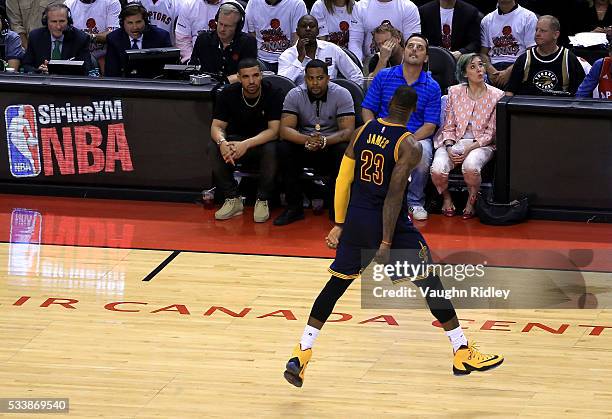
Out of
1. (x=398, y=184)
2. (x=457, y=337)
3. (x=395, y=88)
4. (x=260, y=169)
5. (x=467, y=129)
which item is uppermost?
(x=398, y=184)

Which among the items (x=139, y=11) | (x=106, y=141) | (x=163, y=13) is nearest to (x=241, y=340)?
(x=106, y=141)

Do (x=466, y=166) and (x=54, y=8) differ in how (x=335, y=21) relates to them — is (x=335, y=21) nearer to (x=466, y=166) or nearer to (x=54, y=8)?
(x=466, y=166)

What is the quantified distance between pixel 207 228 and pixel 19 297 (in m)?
2.41

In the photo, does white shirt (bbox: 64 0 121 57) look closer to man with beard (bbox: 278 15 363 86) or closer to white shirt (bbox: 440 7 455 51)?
man with beard (bbox: 278 15 363 86)

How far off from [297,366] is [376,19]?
6046mm

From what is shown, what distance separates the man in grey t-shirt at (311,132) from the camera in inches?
444

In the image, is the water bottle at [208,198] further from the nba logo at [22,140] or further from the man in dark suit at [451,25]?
the man in dark suit at [451,25]

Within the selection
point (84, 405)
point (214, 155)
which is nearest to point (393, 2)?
point (214, 155)

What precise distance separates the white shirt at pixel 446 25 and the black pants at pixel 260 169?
2.46 m

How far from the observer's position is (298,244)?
10.9 metres

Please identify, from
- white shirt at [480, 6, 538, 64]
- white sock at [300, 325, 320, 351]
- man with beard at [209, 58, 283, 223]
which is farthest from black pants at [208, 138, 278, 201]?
white sock at [300, 325, 320, 351]

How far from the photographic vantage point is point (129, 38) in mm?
12797

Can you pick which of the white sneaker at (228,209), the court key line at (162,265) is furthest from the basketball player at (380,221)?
the white sneaker at (228,209)

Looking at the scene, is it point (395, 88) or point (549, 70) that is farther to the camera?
point (549, 70)
